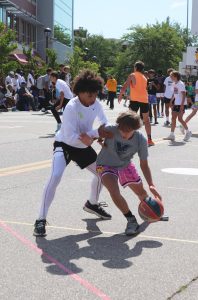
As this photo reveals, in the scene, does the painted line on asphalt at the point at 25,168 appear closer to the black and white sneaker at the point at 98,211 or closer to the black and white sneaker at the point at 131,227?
the black and white sneaker at the point at 98,211

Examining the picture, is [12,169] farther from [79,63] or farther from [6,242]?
[79,63]

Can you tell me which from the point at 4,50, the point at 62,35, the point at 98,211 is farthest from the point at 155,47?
the point at 98,211

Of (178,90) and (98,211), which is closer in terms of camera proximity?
(98,211)

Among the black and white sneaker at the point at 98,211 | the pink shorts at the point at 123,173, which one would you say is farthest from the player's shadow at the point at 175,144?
the pink shorts at the point at 123,173

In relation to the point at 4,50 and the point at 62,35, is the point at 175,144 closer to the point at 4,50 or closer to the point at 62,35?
the point at 4,50

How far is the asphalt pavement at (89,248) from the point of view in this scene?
14.3 ft

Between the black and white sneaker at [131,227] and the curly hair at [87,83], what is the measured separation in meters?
1.33

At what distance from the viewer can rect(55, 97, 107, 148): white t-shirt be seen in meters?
5.82

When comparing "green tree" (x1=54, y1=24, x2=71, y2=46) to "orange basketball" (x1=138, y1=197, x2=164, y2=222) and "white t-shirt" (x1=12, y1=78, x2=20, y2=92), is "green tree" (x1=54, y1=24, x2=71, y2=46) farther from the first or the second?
"orange basketball" (x1=138, y1=197, x2=164, y2=222)

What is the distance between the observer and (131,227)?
5.96 meters

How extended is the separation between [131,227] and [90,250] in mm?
719

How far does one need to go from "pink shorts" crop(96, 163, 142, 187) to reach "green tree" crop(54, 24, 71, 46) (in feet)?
211

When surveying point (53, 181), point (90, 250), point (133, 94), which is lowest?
point (90, 250)

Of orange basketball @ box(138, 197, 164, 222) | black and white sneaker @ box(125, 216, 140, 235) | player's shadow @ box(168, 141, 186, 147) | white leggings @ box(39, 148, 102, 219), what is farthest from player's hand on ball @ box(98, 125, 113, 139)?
player's shadow @ box(168, 141, 186, 147)
